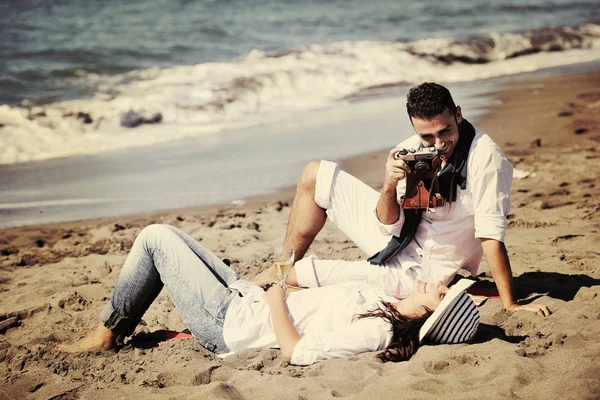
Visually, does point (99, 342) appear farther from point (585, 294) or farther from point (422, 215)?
point (585, 294)

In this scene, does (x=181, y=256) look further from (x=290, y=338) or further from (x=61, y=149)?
(x=61, y=149)

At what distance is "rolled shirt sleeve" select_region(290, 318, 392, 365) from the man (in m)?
0.71

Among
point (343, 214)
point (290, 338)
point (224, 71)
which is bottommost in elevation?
point (290, 338)

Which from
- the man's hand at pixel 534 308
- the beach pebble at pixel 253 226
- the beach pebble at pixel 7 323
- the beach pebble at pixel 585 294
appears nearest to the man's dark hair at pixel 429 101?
the man's hand at pixel 534 308

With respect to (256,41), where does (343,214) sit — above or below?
below

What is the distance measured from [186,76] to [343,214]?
970 centimetres

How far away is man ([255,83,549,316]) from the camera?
401cm

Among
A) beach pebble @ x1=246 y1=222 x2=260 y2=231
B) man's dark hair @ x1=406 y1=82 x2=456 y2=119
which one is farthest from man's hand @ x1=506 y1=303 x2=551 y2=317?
beach pebble @ x1=246 y1=222 x2=260 y2=231

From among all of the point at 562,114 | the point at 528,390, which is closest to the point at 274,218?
the point at 528,390

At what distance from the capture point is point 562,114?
9344mm

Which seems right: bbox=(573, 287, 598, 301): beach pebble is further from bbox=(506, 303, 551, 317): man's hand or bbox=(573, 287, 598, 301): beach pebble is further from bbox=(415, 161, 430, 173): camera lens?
bbox=(415, 161, 430, 173): camera lens

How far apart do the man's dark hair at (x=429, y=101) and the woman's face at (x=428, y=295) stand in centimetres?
99

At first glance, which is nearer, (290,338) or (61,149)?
(290,338)

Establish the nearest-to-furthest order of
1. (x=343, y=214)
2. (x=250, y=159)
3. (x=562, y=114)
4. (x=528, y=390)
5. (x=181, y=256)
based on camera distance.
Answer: (x=528, y=390), (x=181, y=256), (x=343, y=214), (x=250, y=159), (x=562, y=114)
